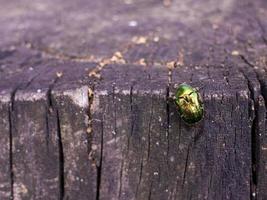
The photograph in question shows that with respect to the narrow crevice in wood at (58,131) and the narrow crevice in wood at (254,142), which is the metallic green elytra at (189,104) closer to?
the narrow crevice in wood at (254,142)

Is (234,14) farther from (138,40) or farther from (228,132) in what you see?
(228,132)

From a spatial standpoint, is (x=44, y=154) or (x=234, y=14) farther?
(x=234, y=14)

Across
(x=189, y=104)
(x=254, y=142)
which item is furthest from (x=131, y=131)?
(x=254, y=142)

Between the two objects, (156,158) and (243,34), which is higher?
(243,34)

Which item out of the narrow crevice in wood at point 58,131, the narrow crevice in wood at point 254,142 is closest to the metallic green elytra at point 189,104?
the narrow crevice in wood at point 254,142

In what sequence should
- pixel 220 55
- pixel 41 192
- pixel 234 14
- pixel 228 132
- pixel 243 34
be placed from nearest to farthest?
pixel 228 132 → pixel 41 192 → pixel 220 55 → pixel 243 34 → pixel 234 14

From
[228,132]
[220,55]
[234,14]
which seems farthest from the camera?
[234,14]

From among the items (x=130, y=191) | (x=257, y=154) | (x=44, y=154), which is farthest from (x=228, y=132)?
(x=44, y=154)

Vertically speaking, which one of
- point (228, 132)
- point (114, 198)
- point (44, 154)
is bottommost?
point (114, 198)

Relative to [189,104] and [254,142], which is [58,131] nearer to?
[189,104]
